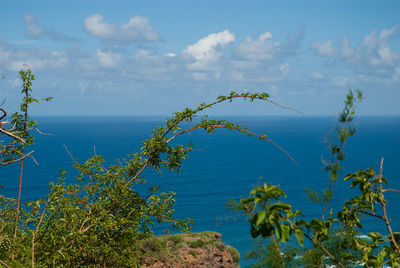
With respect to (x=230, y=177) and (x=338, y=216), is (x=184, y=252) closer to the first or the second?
(x=338, y=216)

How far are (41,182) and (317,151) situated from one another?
201 ft

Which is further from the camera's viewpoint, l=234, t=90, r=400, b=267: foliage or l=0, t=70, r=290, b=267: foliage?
l=0, t=70, r=290, b=267: foliage

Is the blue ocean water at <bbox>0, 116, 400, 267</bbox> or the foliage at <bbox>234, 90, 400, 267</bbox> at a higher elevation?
the foliage at <bbox>234, 90, 400, 267</bbox>

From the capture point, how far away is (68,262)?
580 centimetres

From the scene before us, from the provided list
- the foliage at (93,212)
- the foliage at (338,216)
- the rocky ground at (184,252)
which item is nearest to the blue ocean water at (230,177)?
the rocky ground at (184,252)

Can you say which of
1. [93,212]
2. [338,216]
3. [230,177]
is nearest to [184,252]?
[93,212]

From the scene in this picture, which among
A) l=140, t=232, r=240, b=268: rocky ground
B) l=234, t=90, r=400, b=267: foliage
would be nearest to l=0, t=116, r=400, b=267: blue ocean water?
l=140, t=232, r=240, b=268: rocky ground

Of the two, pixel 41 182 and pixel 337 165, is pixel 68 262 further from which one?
pixel 41 182

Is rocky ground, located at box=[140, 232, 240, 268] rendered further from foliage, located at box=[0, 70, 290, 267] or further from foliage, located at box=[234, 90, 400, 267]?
foliage, located at box=[234, 90, 400, 267]

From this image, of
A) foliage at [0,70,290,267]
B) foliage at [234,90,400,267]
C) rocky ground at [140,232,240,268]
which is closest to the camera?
foliage at [234,90,400,267]

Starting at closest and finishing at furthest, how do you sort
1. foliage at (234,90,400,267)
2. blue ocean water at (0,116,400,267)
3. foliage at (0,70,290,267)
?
1. foliage at (234,90,400,267)
2. foliage at (0,70,290,267)
3. blue ocean water at (0,116,400,267)

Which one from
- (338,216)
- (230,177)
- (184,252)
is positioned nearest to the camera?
(338,216)

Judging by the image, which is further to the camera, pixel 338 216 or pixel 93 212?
pixel 93 212

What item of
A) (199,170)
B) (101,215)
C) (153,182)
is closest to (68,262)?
(101,215)
